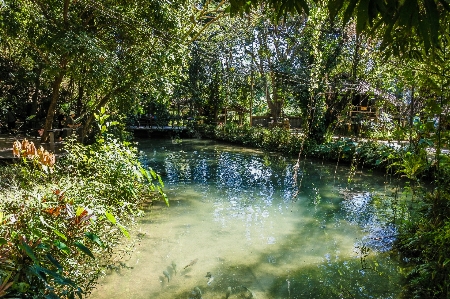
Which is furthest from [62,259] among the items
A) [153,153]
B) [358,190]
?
[153,153]

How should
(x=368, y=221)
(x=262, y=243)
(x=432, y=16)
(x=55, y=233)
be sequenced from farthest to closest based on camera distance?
(x=368, y=221) → (x=262, y=243) → (x=55, y=233) → (x=432, y=16)

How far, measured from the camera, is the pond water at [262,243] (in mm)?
3770

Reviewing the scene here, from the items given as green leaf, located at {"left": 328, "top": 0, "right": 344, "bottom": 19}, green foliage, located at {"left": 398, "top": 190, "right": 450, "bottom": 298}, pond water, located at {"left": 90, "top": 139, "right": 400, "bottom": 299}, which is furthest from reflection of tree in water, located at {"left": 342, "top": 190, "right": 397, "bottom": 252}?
green leaf, located at {"left": 328, "top": 0, "right": 344, "bottom": 19}

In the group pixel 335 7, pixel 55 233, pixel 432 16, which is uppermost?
pixel 335 7

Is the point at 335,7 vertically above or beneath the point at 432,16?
above

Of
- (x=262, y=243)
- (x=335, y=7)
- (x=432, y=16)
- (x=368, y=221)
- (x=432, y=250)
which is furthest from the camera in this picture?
(x=368, y=221)

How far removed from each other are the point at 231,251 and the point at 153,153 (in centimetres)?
1106

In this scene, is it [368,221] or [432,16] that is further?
[368,221]

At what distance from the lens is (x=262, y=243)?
5.13 m

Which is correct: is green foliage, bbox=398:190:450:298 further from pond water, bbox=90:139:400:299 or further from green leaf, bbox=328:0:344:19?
green leaf, bbox=328:0:344:19

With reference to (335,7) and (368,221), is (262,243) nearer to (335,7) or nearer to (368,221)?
(368,221)

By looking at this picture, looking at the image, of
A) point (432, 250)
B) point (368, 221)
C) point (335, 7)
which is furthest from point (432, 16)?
point (368, 221)

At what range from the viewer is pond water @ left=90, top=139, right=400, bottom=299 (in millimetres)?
3770

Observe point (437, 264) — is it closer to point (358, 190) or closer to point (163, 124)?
point (358, 190)
